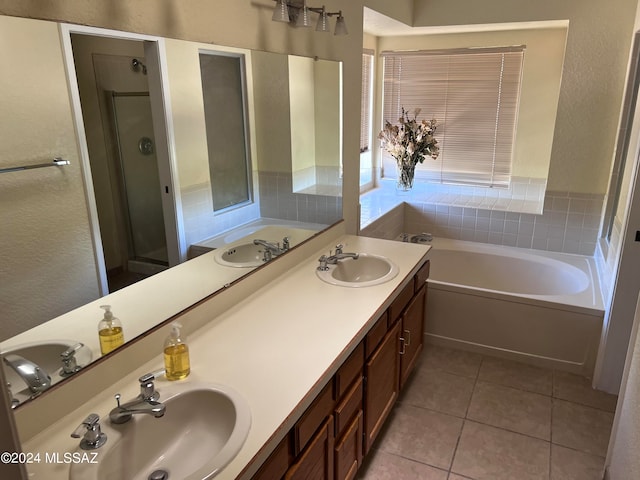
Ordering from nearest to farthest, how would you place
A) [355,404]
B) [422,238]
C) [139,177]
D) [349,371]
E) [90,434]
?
1. [90,434]
2. [139,177]
3. [349,371]
4. [355,404]
5. [422,238]

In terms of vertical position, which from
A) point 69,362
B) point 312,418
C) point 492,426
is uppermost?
point 69,362

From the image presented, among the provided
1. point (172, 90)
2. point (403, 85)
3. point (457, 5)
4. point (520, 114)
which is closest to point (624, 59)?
point (520, 114)

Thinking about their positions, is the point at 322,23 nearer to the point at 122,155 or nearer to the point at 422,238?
the point at 122,155

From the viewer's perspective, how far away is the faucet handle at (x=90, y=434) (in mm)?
1111

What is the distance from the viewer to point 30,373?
1176 millimetres

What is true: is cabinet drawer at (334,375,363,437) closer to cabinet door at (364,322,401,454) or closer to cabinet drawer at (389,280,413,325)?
cabinet door at (364,322,401,454)

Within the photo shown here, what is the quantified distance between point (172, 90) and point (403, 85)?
3.01 m

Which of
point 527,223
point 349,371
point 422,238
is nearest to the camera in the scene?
point 349,371

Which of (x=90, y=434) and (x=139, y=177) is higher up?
(x=139, y=177)

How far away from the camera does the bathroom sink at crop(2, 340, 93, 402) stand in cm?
114

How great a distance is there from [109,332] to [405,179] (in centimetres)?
315

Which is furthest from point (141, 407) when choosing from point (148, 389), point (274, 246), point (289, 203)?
point (289, 203)

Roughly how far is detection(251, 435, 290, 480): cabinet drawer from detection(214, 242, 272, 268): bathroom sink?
2.62 ft

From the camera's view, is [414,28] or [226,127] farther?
[414,28]
